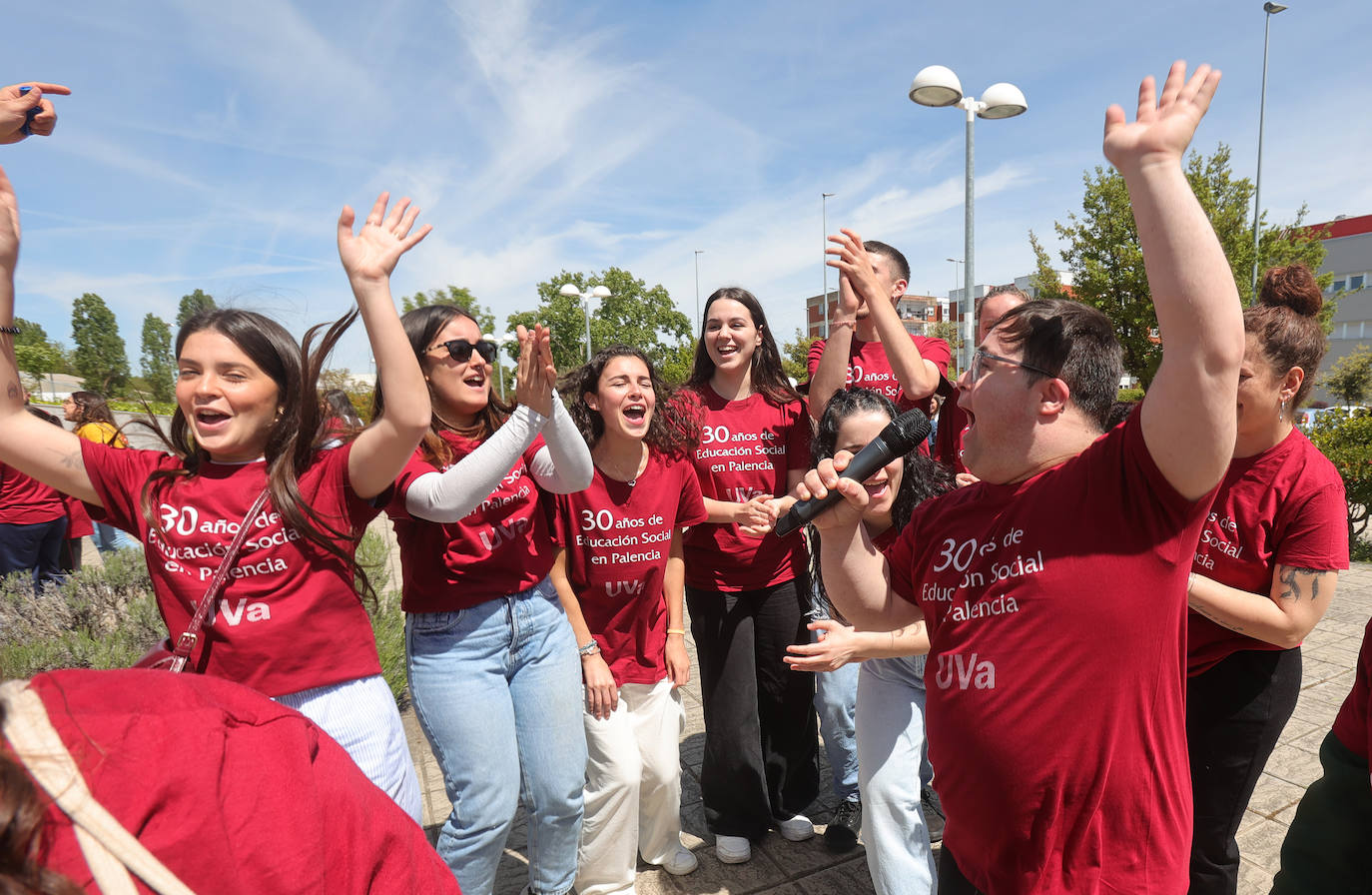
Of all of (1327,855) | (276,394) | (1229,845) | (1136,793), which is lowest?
(1229,845)

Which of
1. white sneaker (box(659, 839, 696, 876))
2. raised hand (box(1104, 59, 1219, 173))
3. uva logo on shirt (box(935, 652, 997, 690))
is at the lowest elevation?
white sneaker (box(659, 839, 696, 876))

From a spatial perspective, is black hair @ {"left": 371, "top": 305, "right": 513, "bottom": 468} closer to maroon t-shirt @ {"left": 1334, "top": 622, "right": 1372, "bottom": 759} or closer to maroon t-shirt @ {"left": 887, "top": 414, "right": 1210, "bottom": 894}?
maroon t-shirt @ {"left": 887, "top": 414, "right": 1210, "bottom": 894}

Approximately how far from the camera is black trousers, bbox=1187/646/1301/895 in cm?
230

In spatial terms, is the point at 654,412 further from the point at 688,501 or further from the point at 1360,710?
the point at 1360,710

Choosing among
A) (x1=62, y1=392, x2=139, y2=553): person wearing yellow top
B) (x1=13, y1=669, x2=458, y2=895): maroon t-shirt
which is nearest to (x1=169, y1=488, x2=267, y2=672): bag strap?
(x1=13, y1=669, x2=458, y2=895): maroon t-shirt

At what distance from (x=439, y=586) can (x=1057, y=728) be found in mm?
1890

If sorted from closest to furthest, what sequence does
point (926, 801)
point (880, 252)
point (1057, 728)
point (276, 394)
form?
1. point (1057, 728)
2. point (276, 394)
3. point (926, 801)
4. point (880, 252)

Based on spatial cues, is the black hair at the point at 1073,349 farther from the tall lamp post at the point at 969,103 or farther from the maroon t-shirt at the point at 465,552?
the tall lamp post at the point at 969,103

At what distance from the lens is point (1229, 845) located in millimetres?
2357

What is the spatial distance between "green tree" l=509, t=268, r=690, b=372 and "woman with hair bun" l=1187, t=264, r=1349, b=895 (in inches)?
1329

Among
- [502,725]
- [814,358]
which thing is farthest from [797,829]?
[814,358]

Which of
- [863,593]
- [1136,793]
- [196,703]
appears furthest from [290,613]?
[1136,793]

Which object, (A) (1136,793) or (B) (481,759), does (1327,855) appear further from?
(B) (481,759)

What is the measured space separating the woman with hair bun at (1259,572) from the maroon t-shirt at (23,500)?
7.58 metres
